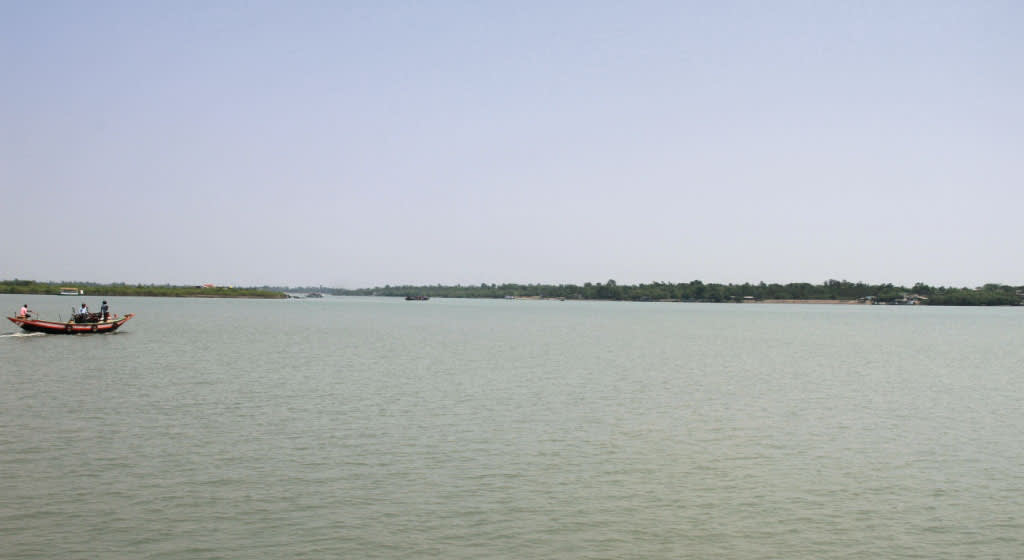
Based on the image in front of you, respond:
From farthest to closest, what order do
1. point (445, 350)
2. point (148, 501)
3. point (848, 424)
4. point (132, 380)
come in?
point (445, 350)
point (132, 380)
point (848, 424)
point (148, 501)

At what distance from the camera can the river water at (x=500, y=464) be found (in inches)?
551

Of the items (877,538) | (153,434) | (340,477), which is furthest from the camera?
(153,434)

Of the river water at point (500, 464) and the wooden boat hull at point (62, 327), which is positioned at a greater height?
the wooden boat hull at point (62, 327)

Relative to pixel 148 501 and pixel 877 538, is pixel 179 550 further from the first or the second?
pixel 877 538

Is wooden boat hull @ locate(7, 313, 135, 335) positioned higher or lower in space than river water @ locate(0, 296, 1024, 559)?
higher

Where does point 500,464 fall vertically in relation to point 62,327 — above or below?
below

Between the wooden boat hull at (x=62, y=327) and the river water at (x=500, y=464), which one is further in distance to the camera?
the wooden boat hull at (x=62, y=327)

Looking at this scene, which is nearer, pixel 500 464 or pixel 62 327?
pixel 500 464

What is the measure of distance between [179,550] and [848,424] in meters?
21.7

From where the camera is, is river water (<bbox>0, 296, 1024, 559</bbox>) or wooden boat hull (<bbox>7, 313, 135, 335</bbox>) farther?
wooden boat hull (<bbox>7, 313, 135, 335</bbox>)

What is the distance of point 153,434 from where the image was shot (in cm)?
2283

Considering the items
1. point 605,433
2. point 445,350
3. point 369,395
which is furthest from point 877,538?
point 445,350

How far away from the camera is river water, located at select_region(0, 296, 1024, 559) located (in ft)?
46.0

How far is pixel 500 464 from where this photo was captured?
64.7 ft
